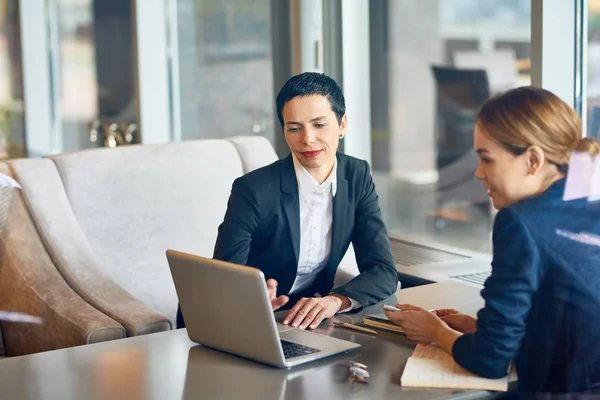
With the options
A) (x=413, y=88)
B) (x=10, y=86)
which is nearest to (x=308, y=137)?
(x=413, y=88)

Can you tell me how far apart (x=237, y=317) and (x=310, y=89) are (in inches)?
21.2

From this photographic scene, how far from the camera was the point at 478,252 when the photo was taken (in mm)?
2172

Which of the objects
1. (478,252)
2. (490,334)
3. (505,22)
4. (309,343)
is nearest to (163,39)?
(505,22)

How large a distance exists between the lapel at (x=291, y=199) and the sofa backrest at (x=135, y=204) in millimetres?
774

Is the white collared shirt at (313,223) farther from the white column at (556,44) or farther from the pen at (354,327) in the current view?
the white column at (556,44)

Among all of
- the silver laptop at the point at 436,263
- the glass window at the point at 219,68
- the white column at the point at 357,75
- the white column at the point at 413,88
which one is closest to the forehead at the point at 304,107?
the silver laptop at the point at 436,263

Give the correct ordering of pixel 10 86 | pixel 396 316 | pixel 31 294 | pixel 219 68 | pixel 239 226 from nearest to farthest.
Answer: pixel 396 316 → pixel 239 226 → pixel 31 294 → pixel 219 68 → pixel 10 86

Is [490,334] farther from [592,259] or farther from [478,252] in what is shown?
[478,252]

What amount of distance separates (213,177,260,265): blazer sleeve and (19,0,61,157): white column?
3608 mm

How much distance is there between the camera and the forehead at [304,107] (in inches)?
67.1

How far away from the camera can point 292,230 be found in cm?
180

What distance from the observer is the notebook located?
153cm

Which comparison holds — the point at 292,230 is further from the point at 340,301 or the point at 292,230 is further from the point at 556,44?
the point at 556,44

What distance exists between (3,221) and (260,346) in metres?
1.17
